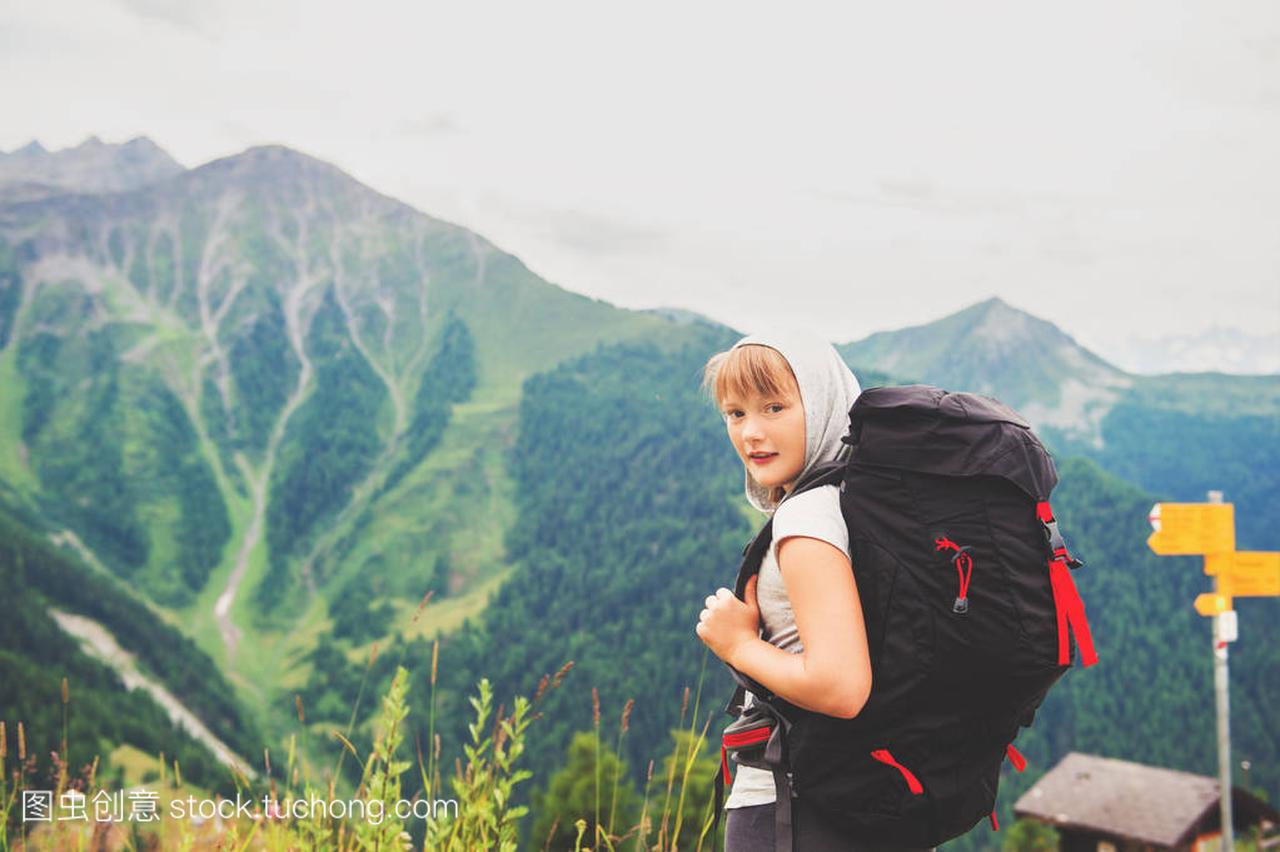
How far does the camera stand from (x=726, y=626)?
2072mm

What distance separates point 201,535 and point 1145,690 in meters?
158

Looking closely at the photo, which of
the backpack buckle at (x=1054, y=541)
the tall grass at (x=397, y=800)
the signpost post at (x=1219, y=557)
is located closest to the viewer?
the backpack buckle at (x=1054, y=541)

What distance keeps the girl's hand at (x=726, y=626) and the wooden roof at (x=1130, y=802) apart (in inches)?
1421

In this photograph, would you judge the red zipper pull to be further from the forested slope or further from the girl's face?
the forested slope

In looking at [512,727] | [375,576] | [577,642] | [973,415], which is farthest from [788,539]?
[375,576]

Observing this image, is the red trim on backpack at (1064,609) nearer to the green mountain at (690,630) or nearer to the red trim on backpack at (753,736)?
the red trim on backpack at (753,736)

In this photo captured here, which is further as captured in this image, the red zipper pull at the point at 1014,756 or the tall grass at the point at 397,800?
the tall grass at the point at 397,800

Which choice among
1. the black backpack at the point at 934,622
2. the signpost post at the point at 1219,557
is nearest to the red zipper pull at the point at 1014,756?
the black backpack at the point at 934,622

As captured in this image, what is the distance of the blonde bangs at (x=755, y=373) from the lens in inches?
88.3

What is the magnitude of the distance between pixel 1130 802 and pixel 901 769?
125 feet

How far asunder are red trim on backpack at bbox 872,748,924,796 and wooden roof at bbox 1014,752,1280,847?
35979 millimetres

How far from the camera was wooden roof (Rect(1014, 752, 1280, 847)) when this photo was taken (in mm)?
32625

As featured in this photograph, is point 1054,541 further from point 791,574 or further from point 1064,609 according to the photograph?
point 791,574

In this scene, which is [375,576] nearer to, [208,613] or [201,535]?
[208,613]
